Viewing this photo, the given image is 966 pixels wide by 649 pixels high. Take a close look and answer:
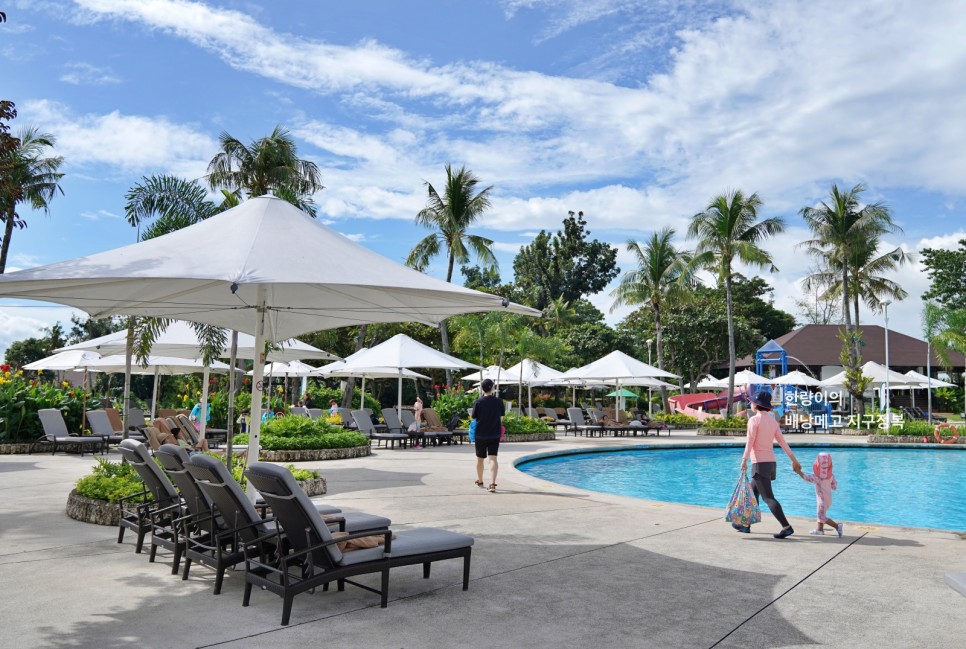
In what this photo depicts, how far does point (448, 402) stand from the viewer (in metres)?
25.9

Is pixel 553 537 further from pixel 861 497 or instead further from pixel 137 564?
pixel 861 497

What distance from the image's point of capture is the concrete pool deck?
470 centimetres

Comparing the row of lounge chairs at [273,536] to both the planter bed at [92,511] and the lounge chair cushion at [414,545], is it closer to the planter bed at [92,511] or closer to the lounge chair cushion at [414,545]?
the lounge chair cushion at [414,545]

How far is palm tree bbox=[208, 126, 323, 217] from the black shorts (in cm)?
1591

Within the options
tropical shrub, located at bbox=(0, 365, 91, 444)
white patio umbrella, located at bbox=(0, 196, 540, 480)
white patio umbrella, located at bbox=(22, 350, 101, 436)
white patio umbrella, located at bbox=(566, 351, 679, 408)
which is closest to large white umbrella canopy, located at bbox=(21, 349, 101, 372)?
white patio umbrella, located at bbox=(22, 350, 101, 436)

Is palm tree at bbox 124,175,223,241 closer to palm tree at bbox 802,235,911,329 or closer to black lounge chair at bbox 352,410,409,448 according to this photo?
black lounge chair at bbox 352,410,409,448

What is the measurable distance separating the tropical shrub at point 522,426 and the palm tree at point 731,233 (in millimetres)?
12570

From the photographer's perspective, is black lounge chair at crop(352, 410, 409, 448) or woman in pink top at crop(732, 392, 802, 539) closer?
woman in pink top at crop(732, 392, 802, 539)

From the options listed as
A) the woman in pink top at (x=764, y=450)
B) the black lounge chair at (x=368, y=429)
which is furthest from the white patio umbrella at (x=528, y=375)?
the woman in pink top at (x=764, y=450)

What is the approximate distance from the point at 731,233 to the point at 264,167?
2059 cm

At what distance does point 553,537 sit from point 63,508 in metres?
5.93

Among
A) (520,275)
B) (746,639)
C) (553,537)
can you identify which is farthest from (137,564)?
(520,275)

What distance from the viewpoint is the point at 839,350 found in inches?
2094

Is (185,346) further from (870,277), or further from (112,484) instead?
(870,277)
